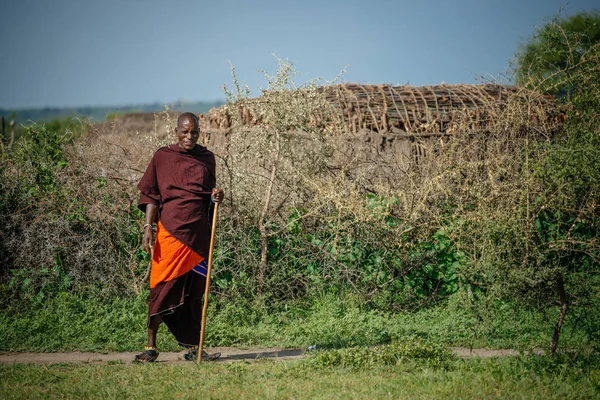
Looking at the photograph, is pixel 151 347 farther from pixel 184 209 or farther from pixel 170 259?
pixel 184 209

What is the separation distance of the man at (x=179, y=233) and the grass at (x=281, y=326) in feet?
1.67

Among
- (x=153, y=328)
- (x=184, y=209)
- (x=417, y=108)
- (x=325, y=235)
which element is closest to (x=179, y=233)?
(x=184, y=209)

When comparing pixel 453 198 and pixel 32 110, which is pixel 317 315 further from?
pixel 32 110

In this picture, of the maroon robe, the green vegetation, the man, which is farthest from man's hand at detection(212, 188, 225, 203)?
the green vegetation

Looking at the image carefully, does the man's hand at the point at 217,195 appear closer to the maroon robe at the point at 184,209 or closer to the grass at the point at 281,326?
the maroon robe at the point at 184,209

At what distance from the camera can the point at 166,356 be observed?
5734mm

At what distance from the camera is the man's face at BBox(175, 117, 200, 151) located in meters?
5.57

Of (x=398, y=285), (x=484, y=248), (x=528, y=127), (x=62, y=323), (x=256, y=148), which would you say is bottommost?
(x=62, y=323)

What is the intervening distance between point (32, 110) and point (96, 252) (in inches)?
5998

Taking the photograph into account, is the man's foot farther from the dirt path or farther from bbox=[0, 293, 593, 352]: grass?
bbox=[0, 293, 593, 352]: grass

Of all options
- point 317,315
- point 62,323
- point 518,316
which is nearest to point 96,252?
point 62,323

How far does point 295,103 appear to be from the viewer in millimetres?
6996

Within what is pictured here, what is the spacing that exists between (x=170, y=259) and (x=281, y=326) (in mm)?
1687

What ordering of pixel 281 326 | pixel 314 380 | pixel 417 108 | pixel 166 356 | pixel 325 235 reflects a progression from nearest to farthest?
pixel 314 380 → pixel 166 356 → pixel 281 326 → pixel 325 235 → pixel 417 108
